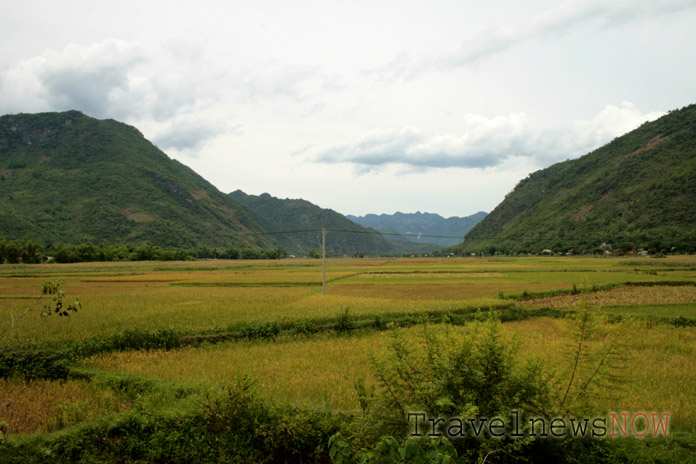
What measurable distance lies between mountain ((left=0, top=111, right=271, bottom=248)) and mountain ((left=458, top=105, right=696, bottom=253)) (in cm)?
7939

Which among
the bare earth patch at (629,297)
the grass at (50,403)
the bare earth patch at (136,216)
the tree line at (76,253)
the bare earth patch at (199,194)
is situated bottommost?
the bare earth patch at (629,297)

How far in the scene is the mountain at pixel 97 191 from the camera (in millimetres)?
92562

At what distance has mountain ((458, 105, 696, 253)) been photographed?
67.1 metres

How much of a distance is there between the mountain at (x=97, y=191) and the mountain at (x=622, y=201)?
79.4 metres

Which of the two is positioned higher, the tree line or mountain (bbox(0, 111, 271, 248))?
mountain (bbox(0, 111, 271, 248))

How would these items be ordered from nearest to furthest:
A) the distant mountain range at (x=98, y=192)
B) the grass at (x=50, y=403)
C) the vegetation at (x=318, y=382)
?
the vegetation at (x=318, y=382), the grass at (x=50, y=403), the distant mountain range at (x=98, y=192)

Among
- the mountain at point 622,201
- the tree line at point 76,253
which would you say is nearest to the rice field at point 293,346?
the tree line at point 76,253

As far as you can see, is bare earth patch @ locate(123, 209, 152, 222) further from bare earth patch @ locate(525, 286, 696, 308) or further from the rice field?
bare earth patch @ locate(525, 286, 696, 308)

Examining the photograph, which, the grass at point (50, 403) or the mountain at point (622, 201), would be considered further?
the mountain at point (622, 201)

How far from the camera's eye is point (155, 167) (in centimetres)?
13925

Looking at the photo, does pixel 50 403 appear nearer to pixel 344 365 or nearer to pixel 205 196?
pixel 344 365

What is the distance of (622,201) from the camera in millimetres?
81062

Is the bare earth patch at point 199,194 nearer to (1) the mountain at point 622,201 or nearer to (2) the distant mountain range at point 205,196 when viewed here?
(2) the distant mountain range at point 205,196

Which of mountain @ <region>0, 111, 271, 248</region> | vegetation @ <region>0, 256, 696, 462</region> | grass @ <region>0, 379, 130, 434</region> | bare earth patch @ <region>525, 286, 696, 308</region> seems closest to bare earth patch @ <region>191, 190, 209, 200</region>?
mountain @ <region>0, 111, 271, 248</region>
